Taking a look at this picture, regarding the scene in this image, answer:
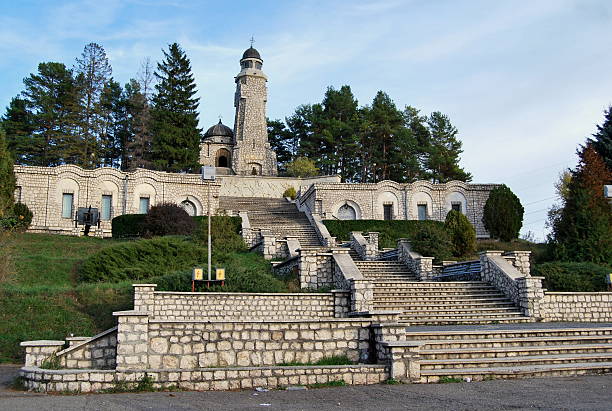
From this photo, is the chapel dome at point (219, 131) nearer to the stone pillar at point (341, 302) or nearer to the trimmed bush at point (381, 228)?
the trimmed bush at point (381, 228)

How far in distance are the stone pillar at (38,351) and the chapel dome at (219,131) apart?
4725 cm

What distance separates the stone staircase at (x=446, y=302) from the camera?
13.2 metres

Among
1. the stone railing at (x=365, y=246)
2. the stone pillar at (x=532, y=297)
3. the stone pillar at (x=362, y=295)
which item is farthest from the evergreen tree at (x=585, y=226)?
the stone pillar at (x=362, y=295)

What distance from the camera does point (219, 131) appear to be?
55.1 m

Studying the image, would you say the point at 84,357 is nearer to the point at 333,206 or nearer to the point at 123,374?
the point at 123,374

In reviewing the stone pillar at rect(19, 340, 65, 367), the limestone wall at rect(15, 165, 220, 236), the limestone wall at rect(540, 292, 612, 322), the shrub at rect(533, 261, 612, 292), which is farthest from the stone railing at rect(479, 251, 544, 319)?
the limestone wall at rect(15, 165, 220, 236)

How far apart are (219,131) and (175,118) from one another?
39.3 feet

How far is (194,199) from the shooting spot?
3203cm

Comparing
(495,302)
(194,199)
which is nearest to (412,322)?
(495,302)

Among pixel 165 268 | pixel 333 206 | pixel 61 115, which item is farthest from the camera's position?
pixel 61 115

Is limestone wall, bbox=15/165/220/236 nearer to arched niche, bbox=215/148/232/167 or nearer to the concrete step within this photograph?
arched niche, bbox=215/148/232/167

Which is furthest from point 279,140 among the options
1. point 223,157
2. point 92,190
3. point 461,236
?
point 461,236

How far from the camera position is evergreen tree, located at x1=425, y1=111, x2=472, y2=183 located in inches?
1775

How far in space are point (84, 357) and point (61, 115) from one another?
1515 inches
